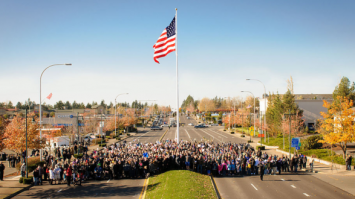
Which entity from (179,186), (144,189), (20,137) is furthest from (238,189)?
(20,137)

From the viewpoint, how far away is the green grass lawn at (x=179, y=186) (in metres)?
14.5

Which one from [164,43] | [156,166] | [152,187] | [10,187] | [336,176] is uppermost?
[164,43]

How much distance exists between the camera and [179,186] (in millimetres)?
15922

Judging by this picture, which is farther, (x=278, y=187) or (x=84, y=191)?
(x=278, y=187)

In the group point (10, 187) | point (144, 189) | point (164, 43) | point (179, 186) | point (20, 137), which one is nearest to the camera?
point (179, 186)

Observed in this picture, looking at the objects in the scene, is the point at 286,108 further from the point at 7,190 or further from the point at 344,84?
the point at 7,190

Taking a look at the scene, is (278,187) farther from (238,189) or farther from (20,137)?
(20,137)

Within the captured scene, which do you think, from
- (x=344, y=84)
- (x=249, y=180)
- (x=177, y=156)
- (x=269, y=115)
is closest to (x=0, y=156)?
(x=177, y=156)

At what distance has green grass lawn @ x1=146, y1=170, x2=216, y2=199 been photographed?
14531 mm

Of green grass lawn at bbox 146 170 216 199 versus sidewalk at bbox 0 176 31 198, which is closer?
green grass lawn at bbox 146 170 216 199

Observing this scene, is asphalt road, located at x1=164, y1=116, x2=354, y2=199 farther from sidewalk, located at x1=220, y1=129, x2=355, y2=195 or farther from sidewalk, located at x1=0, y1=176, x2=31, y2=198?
sidewalk, located at x1=0, y1=176, x2=31, y2=198

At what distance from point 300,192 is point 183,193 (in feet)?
26.4

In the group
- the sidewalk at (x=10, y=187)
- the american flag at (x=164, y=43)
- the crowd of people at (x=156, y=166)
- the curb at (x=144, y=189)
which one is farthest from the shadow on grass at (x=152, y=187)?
the american flag at (x=164, y=43)

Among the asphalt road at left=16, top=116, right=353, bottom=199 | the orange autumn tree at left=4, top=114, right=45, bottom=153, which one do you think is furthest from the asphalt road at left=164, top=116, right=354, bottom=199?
the orange autumn tree at left=4, top=114, right=45, bottom=153
